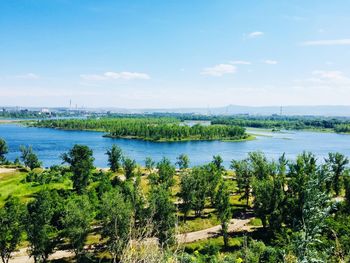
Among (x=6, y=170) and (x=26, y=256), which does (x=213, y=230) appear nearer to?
(x=26, y=256)

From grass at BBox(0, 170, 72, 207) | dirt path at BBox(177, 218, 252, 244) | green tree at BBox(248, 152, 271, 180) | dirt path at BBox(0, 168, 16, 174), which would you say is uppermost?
green tree at BBox(248, 152, 271, 180)

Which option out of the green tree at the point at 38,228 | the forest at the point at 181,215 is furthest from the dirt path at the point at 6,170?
the green tree at the point at 38,228

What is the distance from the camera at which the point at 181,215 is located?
4912cm

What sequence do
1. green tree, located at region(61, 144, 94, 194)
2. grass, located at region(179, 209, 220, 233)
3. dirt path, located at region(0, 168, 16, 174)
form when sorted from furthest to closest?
dirt path, located at region(0, 168, 16, 174) → green tree, located at region(61, 144, 94, 194) → grass, located at region(179, 209, 220, 233)

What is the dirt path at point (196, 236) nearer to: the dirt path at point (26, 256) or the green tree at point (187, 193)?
the dirt path at point (26, 256)

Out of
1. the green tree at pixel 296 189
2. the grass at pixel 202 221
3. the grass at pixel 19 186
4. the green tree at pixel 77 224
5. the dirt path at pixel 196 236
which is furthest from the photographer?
the grass at pixel 19 186

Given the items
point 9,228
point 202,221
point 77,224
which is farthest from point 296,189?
point 9,228

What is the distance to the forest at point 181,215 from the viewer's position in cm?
1440

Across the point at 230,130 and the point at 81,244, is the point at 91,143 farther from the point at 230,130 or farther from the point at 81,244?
the point at 81,244

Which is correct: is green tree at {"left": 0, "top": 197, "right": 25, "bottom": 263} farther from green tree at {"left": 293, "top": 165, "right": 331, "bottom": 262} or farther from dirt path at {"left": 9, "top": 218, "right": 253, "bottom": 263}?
green tree at {"left": 293, "top": 165, "right": 331, "bottom": 262}

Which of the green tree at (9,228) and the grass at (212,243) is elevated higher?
the green tree at (9,228)

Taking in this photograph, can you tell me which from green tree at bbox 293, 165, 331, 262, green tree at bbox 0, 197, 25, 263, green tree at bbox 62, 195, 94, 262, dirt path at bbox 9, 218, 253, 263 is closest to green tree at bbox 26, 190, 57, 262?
green tree at bbox 0, 197, 25, 263

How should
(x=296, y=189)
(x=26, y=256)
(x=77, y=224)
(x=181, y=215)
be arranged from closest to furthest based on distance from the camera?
(x=77, y=224) < (x=26, y=256) < (x=296, y=189) < (x=181, y=215)

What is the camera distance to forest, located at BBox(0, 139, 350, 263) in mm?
14398
